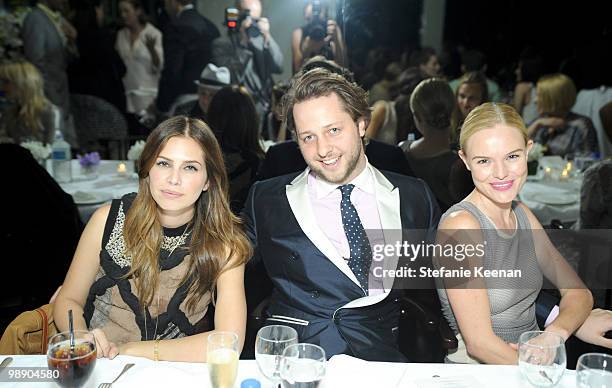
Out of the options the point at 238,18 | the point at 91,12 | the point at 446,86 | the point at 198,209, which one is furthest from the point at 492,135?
the point at 91,12

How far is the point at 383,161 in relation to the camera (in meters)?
Result: 2.57

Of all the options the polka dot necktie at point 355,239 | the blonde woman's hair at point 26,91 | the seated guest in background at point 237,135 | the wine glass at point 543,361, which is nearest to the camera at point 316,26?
the seated guest in background at point 237,135

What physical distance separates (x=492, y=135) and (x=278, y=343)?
1.05 m

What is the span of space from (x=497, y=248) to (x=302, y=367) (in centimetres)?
100

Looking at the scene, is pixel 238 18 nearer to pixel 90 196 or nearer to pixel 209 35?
pixel 209 35

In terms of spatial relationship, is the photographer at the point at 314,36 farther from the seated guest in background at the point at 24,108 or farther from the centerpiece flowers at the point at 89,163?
the seated guest in background at the point at 24,108

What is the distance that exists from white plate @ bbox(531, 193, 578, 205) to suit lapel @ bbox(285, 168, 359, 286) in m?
1.71

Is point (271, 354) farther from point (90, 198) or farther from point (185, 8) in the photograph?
point (185, 8)

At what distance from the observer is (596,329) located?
1972mm

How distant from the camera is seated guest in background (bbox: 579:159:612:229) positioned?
2.92m

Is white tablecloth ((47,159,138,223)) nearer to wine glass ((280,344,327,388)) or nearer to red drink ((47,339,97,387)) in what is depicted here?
red drink ((47,339,97,387))

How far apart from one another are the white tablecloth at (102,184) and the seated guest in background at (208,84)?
0.59m

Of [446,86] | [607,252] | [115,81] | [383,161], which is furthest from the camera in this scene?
[115,81]

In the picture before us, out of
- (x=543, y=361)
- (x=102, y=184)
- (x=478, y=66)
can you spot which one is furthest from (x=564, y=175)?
(x=102, y=184)
